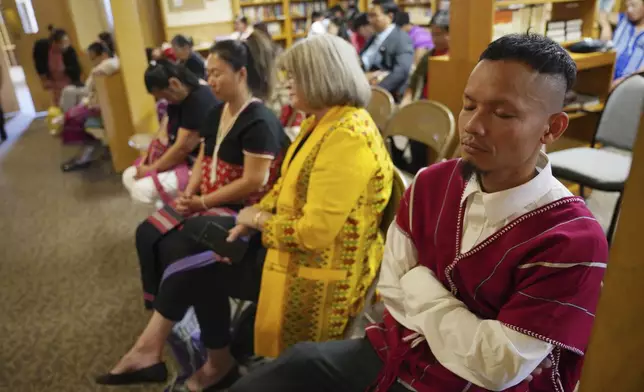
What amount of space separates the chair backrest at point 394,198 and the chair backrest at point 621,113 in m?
1.52

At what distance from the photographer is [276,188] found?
5.09 feet

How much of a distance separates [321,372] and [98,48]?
15.3 ft

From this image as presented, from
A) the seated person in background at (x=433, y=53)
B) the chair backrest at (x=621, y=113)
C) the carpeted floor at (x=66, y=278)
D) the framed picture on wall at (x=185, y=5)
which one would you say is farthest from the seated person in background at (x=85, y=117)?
the chair backrest at (x=621, y=113)

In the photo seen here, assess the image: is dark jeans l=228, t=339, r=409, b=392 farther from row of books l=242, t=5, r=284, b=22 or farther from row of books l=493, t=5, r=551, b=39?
row of books l=242, t=5, r=284, b=22

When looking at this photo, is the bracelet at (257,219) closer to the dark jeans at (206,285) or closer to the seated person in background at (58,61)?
the dark jeans at (206,285)

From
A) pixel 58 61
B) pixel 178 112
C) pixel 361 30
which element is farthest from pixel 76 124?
pixel 361 30

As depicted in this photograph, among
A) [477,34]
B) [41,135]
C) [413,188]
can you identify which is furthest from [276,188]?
[41,135]

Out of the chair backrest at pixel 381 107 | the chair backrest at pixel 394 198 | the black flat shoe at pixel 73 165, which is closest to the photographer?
the chair backrest at pixel 394 198

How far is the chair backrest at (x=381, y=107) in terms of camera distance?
2.49 meters

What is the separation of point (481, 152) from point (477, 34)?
1.83m

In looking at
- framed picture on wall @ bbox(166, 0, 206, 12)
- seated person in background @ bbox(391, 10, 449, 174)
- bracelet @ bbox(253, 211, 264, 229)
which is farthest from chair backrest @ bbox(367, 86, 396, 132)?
framed picture on wall @ bbox(166, 0, 206, 12)

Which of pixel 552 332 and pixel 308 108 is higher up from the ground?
pixel 308 108

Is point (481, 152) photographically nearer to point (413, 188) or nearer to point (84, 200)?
point (413, 188)

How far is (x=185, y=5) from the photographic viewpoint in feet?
20.9
